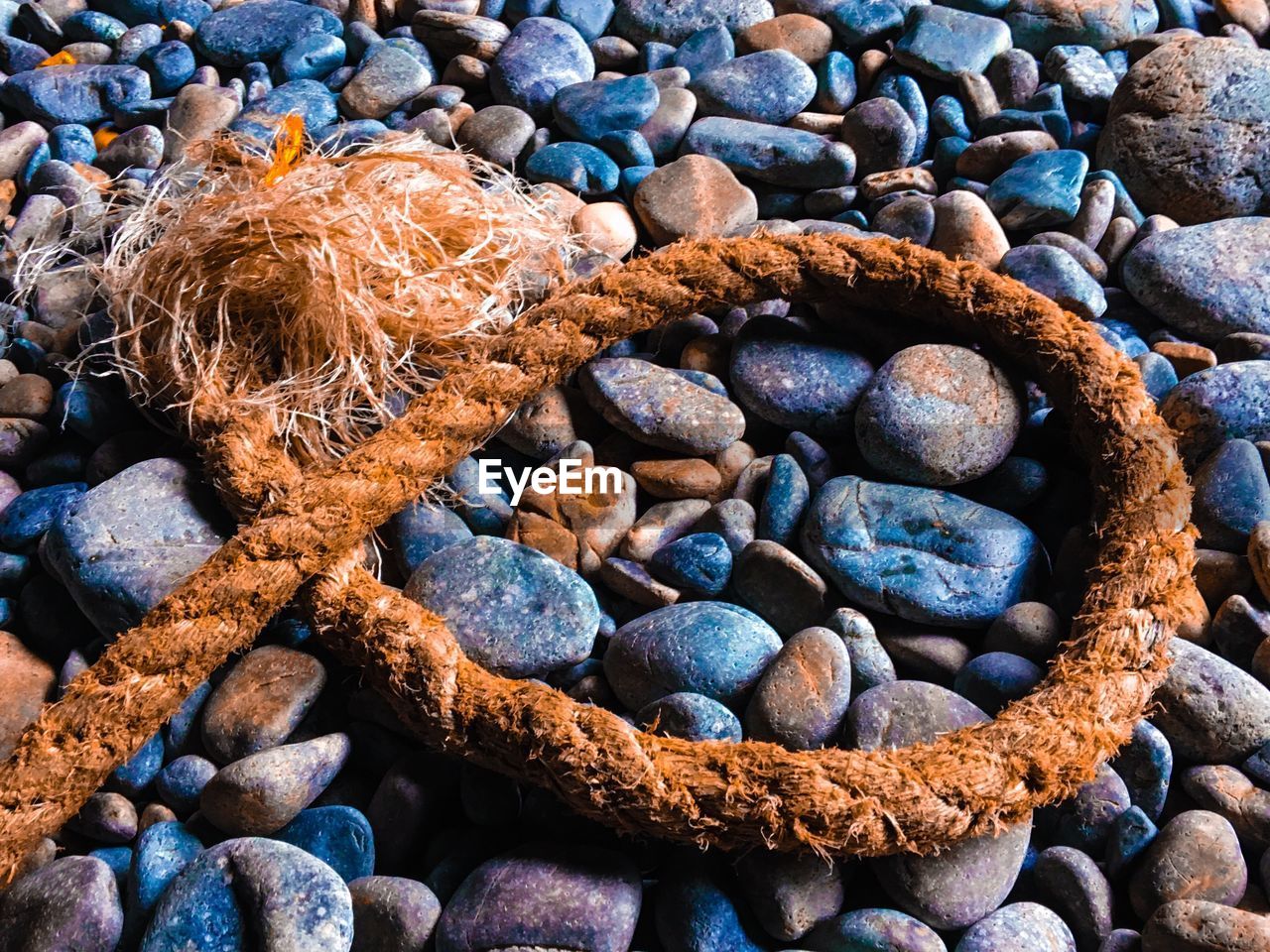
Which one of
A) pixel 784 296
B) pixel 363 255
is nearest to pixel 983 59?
pixel 784 296

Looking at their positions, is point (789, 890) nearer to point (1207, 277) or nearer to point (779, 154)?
point (1207, 277)

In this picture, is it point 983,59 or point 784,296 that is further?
point 983,59

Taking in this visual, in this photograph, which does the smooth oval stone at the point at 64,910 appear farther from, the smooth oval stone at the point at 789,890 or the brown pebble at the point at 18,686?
the smooth oval stone at the point at 789,890

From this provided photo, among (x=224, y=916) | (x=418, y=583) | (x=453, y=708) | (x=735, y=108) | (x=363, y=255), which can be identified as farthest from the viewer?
(x=735, y=108)

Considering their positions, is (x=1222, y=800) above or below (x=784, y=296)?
below

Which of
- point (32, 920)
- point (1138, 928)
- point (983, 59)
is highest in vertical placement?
point (983, 59)

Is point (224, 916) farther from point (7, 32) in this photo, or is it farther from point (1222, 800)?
point (7, 32)

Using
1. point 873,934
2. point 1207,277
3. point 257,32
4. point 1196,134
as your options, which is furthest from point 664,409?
point 257,32
